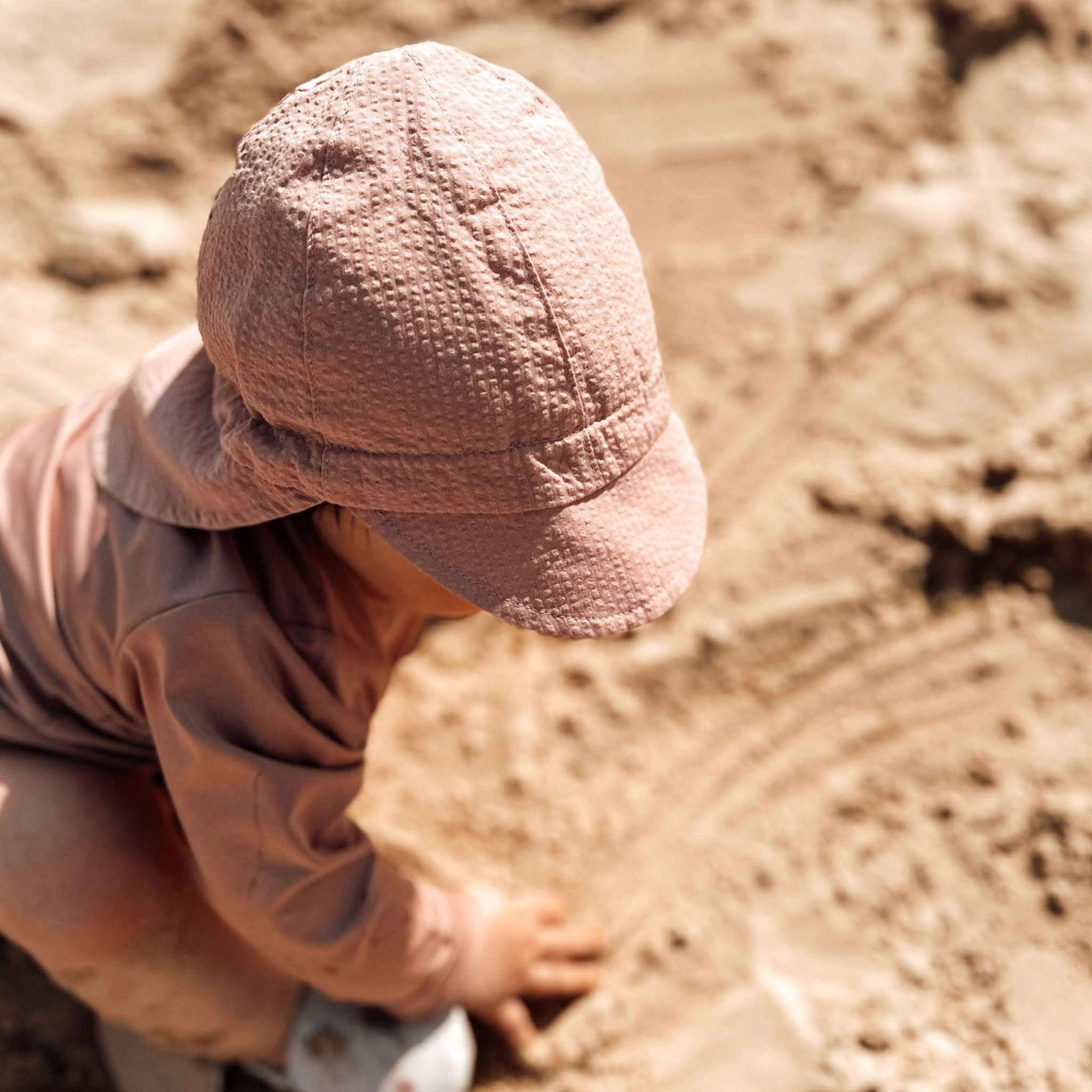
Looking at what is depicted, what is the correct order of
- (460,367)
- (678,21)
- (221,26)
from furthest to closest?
(678,21)
(221,26)
(460,367)

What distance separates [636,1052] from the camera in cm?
146

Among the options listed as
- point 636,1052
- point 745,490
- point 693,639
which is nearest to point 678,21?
point 745,490

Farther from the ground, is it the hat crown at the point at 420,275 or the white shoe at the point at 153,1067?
the hat crown at the point at 420,275

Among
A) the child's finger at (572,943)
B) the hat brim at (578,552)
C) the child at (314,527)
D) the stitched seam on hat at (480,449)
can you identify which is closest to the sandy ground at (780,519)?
the child's finger at (572,943)

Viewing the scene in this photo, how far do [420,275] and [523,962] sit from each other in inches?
38.1

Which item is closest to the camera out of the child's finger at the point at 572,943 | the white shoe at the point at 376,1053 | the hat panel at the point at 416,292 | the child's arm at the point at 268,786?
the hat panel at the point at 416,292

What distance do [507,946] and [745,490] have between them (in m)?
0.82

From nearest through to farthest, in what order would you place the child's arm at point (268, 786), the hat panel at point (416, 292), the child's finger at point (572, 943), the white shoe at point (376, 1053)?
the hat panel at point (416, 292) → the child's arm at point (268, 786) → the white shoe at point (376, 1053) → the child's finger at point (572, 943)

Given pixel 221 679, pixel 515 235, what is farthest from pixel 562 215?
pixel 221 679

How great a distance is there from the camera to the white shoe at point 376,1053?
1.39 meters

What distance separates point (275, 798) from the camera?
1026 millimetres

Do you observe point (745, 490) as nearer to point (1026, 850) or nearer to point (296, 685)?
point (1026, 850)

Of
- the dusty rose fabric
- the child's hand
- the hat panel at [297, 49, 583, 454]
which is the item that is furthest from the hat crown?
the child's hand

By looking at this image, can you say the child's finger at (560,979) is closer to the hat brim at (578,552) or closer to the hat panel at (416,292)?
the hat brim at (578,552)
